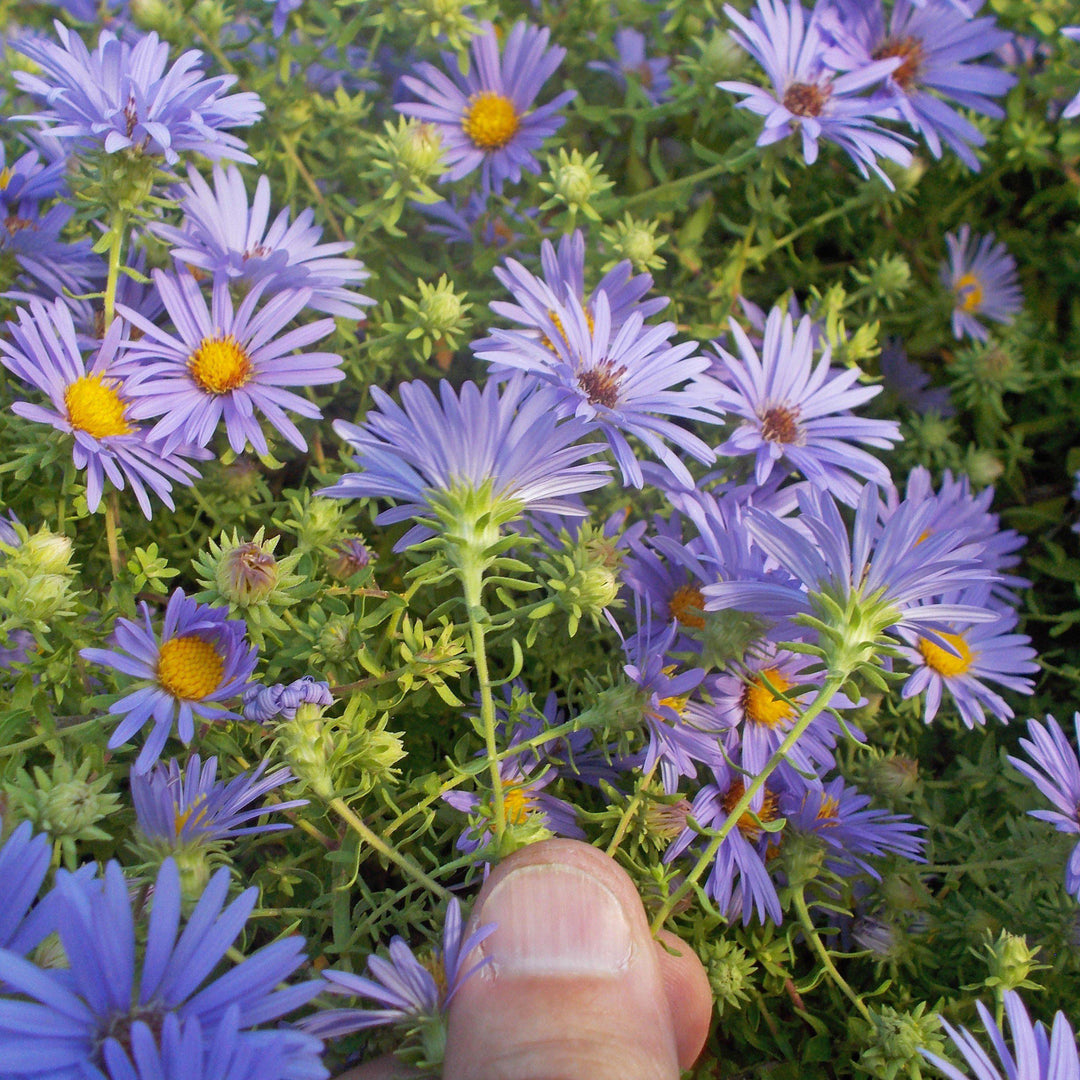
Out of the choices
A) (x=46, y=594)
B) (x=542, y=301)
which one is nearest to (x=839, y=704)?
(x=542, y=301)

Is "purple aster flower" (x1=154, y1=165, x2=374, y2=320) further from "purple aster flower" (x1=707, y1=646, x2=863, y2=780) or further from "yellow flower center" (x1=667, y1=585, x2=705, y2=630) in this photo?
"purple aster flower" (x1=707, y1=646, x2=863, y2=780)

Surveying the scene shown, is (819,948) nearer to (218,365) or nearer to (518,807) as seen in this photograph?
(518,807)

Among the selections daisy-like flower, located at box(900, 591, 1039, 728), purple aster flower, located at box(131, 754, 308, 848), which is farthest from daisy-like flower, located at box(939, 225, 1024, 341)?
purple aster flower, located at box(131, 754, 308, 848)

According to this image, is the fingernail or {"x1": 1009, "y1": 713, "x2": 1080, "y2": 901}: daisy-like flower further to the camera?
{"x1": 1009, "y1": 713, "x2": 1080, "y2": 901}: daisy-like flower

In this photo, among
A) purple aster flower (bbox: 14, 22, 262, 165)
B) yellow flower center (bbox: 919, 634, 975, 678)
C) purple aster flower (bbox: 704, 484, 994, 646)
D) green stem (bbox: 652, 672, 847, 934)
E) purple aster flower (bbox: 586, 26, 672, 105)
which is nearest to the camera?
green stem (bbox: 652, 672, 847, 934)

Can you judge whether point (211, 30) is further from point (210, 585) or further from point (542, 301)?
point (210, 585)

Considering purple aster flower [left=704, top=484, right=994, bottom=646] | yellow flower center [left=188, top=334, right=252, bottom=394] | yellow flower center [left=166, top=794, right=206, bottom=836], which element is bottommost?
yellow flower center [left=166, top=794, right=206, bottom=836]

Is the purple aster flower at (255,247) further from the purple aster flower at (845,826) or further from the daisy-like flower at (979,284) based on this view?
the daisy-like flower at (979,284)
